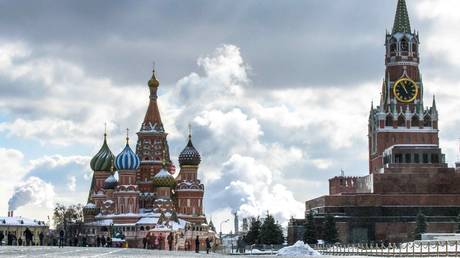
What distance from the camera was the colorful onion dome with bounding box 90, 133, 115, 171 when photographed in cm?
13012

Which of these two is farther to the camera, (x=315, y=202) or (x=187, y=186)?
(x=187, y=186)

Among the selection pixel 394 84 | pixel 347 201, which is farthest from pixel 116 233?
pixel 394 84

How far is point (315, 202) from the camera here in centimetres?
10706

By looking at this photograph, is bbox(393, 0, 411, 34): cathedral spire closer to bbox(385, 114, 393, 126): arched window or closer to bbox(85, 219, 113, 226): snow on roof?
bbox(385, 114, 393, 126): arched window

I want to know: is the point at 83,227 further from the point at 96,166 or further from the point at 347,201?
the point at 347,201

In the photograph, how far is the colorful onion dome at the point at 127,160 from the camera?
11881cm

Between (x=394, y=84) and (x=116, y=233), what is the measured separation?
34.4 metres

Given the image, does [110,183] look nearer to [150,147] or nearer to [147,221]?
[150,147]

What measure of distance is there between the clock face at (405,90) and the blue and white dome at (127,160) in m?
29.5

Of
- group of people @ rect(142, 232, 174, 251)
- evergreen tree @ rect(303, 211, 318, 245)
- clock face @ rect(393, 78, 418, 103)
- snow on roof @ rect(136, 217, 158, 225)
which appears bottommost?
group of people @ rect(142, 232, 174, 251)

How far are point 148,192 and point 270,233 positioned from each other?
95.6 feet

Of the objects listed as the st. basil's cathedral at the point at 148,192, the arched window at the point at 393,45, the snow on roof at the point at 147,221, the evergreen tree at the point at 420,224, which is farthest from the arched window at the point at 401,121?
the snow on roof at the point at 147,221

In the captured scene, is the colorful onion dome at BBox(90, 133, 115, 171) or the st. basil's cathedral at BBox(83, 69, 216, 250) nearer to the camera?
the st. basil's cathedral at BBox(83, 69, 216, 250)

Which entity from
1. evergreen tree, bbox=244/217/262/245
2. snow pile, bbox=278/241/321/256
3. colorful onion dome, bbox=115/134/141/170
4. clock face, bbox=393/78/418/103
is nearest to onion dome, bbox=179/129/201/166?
colorful onion dome, bbox=115/134/141/170
